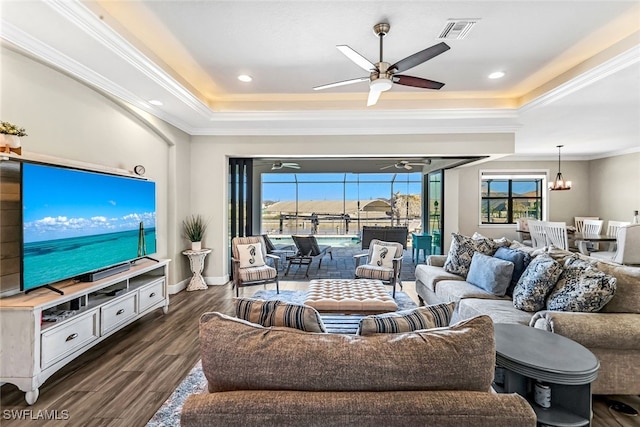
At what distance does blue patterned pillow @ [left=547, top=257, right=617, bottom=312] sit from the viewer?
2203 mm

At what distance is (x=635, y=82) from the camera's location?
328cm

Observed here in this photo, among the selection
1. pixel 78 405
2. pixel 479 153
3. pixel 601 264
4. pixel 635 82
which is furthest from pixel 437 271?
pixel 78 405

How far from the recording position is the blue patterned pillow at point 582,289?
2.20 m

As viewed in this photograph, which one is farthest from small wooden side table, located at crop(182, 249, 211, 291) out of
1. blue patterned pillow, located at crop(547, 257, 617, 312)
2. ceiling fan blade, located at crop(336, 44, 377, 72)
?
blue patterned pillow, located at crop(547, 257, 617, 312)

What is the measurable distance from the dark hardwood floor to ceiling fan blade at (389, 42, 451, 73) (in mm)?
2788

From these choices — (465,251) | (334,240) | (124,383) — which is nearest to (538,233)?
(465,251)

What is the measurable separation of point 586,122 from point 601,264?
12.0ft

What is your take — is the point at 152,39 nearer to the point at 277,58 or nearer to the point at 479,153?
the point at 277,58

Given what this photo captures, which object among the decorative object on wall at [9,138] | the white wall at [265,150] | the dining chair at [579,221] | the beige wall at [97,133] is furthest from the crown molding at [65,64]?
the dining chair at [579,221]

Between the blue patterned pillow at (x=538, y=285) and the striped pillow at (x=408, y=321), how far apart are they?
65.3 inches

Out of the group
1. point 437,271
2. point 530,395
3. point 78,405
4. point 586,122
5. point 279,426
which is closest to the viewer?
point 279,426

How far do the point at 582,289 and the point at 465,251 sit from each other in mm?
1649

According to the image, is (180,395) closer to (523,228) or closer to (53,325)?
(53,325)

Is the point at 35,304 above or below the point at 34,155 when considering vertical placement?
below
